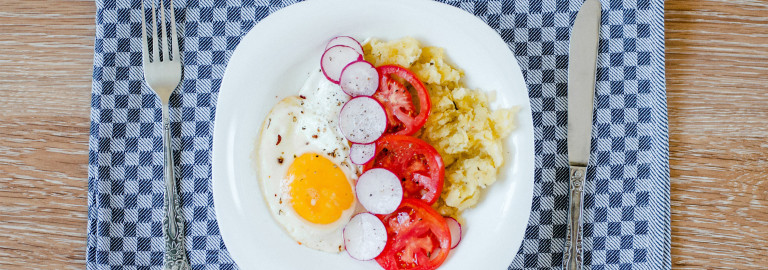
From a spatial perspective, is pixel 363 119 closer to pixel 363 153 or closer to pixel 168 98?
pixel 363 153

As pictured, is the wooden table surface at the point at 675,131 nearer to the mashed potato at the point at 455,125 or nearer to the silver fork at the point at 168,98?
the silver fork at the point at 168,98

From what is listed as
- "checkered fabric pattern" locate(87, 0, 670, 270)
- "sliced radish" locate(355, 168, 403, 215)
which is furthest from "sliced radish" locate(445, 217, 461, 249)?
"checkered fabric pattern" locate(87, 0, 670, 270)

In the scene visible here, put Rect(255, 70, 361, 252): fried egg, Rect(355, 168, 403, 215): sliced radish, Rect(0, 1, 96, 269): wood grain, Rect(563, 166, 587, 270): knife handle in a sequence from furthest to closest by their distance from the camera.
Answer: Rect(0, 1, 96, 269): wood grain → Rect(563, 166, 587, 270): knife handle → Rect(255, 70, 361, 252): fried egg → Rect(355, 168, 403, 215): sliced radish

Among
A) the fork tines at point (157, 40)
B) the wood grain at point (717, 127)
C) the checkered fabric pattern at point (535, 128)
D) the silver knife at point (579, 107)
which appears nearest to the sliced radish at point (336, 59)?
the checkered fabric pattern at point (535, 128)

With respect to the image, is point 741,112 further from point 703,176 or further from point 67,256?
point 67,256

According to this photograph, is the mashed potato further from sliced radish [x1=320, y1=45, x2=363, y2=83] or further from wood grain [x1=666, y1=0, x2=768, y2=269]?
wood grain [x1=666, y1=0, x2=768, y2=269]
